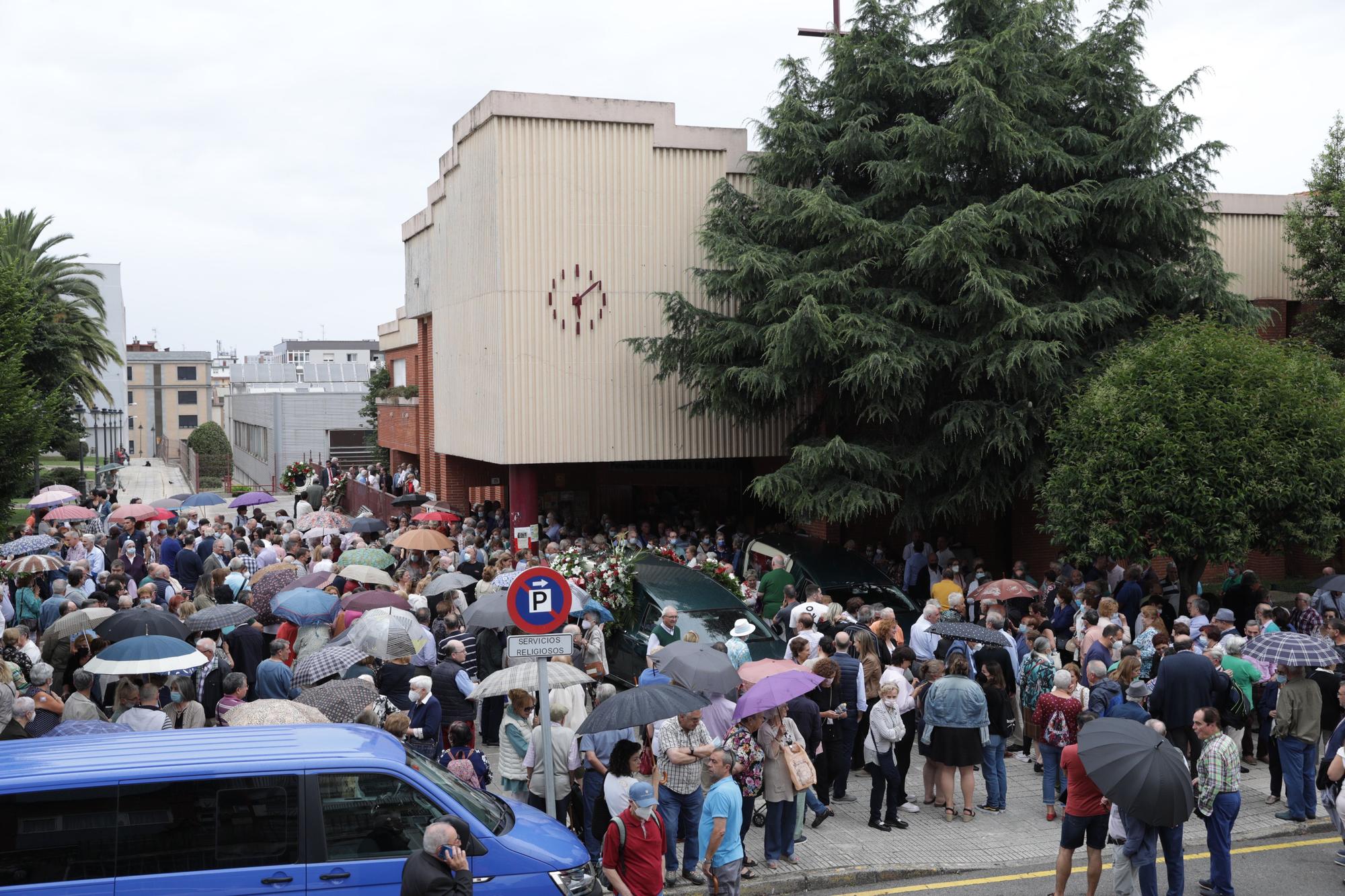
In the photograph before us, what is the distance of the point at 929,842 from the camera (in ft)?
33.6

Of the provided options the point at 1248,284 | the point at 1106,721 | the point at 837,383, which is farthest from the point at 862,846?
the point at 1248,284

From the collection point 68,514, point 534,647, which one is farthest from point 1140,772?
point 68,514

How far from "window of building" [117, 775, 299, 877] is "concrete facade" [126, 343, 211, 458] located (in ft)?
408

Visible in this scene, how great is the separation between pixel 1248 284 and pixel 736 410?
11938 millimetres

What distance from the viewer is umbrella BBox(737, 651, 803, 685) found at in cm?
1001

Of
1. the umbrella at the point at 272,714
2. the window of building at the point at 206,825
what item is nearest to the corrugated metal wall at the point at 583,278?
the umbrella at the point at 272,714

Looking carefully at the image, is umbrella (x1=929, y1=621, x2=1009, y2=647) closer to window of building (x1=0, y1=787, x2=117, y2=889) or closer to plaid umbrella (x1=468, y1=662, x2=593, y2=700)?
plaid umbrella (x1=468, y1=662, x2=593, y2=700)

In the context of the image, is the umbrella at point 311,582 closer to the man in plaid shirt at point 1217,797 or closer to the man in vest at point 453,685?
the man in vest at point 453,685

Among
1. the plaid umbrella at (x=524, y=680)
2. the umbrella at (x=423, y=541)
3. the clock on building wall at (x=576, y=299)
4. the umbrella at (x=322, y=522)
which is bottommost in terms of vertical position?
the plaid umbrella at (x=524, y=680)

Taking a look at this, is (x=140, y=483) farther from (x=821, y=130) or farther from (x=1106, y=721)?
(x=1106, y=721)

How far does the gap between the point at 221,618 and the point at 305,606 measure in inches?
36.1

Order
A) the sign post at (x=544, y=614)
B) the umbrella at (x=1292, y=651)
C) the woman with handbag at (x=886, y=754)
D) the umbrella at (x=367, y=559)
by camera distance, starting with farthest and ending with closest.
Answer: the umbrella at (x=367, y=559), the umbrella at (x=1292, y=651), the woman with handbag at (x=886, y=754), the sign post at (x=544, y=614)

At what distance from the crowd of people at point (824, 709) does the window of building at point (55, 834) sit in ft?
8.83

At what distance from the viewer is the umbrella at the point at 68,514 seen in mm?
24156
